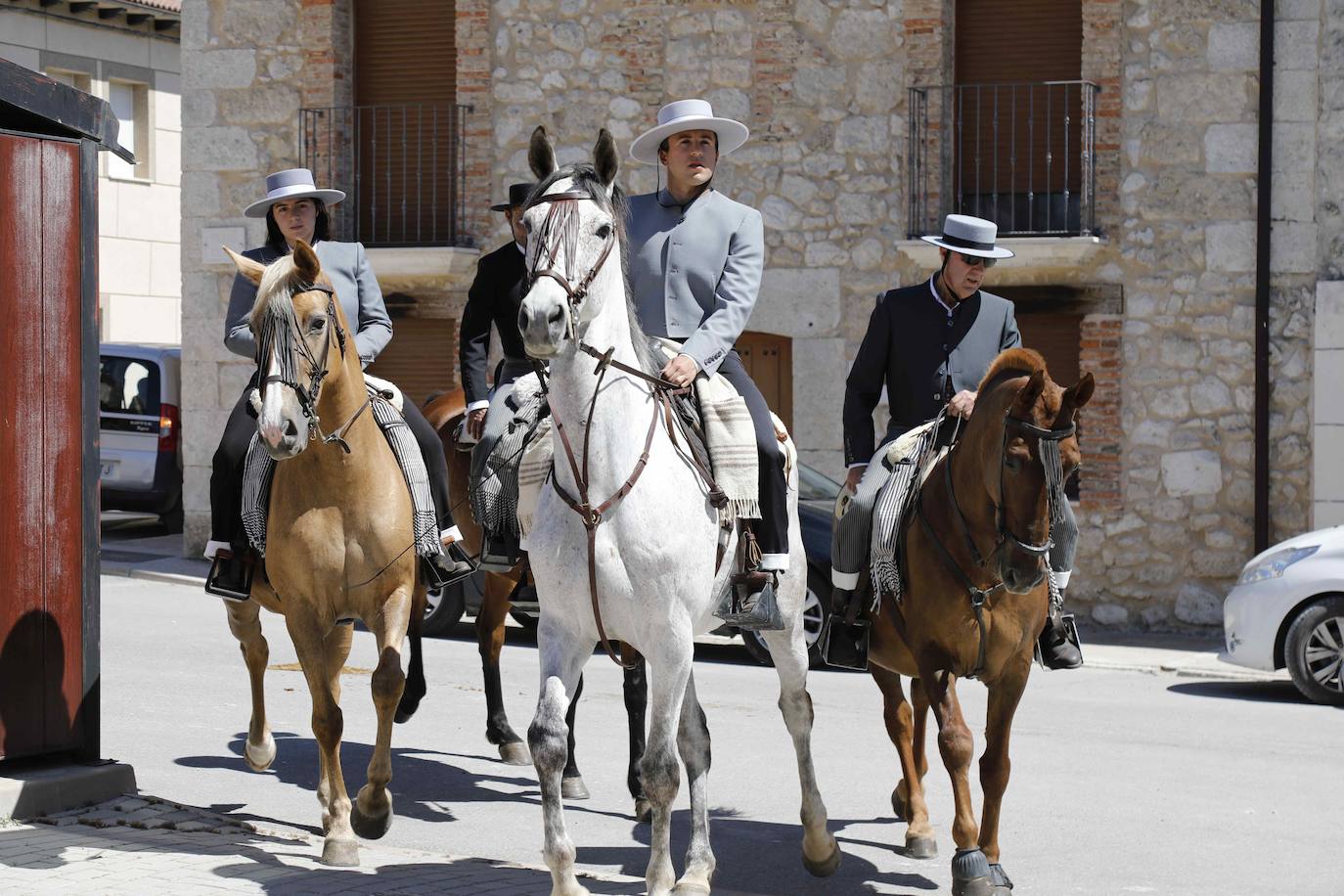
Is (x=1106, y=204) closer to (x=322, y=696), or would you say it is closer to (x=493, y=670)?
(x=493, y=670)

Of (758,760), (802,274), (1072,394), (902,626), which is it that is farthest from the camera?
(802,274)

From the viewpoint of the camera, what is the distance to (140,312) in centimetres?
3344

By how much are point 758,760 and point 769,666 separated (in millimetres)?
4378

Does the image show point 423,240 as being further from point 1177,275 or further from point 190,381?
point 1177,275

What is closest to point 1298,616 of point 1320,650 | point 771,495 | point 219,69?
point 1320,650

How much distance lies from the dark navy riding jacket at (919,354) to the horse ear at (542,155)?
2223 mm

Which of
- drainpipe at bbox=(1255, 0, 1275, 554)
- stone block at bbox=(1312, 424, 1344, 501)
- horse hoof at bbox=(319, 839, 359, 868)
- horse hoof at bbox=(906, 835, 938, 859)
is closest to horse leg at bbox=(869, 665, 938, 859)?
horse hoof at bbox=(906, 835, 938, 859)

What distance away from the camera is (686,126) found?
736 cm

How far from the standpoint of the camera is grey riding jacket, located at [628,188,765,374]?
24.0 feet

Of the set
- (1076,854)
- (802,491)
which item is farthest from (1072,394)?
(802,491)

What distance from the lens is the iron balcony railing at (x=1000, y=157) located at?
59.5ft

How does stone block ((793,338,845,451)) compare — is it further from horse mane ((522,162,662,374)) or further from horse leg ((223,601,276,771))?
horse mane ((522,162,662,374))

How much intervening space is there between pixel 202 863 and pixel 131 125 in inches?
1115

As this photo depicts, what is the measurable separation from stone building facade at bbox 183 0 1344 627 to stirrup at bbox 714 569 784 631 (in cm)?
1088
